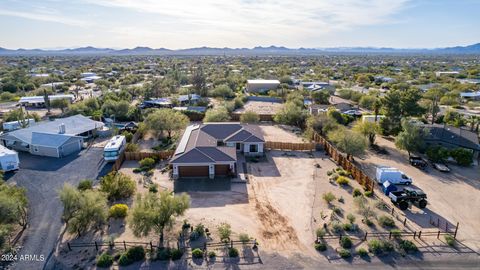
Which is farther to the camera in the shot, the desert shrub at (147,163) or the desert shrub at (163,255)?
the desert shrub at (147,163)

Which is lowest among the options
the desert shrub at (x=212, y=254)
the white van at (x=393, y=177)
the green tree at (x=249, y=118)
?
the desert shrub at (x=212, y=254)

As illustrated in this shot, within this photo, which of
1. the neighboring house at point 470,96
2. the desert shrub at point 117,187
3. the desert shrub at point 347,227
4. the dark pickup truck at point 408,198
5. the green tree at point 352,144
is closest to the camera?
the desert shrub at point 347,227

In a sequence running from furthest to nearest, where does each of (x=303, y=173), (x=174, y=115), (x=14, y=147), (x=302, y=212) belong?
(x=174, y=115) → (x=14, y=147) → (x=303, y=173) → (x=302, y=212)

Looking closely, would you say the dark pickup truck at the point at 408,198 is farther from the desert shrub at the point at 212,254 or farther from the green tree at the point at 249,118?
the green tree at the point at 249,118

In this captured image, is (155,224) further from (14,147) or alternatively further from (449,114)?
(449,114)

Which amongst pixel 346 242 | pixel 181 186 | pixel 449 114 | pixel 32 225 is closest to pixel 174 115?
pixel 181 186

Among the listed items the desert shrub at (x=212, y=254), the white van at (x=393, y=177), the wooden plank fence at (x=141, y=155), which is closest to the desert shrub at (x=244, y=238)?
the desert shrub at (x=212, y=254)
